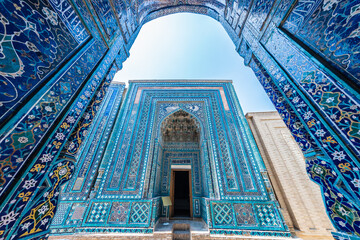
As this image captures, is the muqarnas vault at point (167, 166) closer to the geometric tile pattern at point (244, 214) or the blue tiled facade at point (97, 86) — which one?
the geometric tile pattern at point (244, 214)

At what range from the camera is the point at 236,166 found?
404cm

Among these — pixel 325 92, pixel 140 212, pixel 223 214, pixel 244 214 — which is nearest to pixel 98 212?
pixel 140 212

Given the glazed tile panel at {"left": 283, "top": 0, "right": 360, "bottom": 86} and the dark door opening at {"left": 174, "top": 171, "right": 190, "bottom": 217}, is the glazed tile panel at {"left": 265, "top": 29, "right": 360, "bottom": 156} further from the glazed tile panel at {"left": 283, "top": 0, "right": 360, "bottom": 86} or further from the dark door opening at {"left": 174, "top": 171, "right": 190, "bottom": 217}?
the dark door opening at {"left": 174, "top": 171, "right": 190, "bottom": 217}

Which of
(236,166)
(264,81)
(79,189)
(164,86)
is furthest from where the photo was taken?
(164,86)

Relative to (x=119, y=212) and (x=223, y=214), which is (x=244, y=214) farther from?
(x=119, y=212)

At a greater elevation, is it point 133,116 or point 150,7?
point 150,7

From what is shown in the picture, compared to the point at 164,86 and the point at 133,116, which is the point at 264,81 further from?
the point at 164,86

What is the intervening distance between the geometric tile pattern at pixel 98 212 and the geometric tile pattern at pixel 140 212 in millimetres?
692

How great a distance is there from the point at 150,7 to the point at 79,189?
5.41 meters

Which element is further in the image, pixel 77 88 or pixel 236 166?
pixel 236 166

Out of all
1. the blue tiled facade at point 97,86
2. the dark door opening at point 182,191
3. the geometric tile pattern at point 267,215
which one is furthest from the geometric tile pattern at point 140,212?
the dark door opening at point 182,191

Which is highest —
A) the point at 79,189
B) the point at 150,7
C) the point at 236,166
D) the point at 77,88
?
the point at 150,7

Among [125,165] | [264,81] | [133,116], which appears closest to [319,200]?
[264,81]

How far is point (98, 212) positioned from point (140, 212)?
108cm
